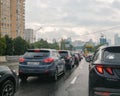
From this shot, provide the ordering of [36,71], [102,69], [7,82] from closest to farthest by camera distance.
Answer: [102,69] < [7,82] < [36,71]

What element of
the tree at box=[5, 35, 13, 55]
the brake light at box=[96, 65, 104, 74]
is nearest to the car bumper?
the brake light at box=[96, 65, 104, 74]

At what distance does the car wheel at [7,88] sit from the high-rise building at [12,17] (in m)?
95.7

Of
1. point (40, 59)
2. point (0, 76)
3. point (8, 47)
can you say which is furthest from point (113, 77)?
point (8, 47)

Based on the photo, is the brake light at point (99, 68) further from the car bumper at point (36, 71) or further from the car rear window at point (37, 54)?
the car rear window at point (37, 54)

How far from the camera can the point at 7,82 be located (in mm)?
7977

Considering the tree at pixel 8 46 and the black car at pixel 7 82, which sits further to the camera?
the tree at pixel 8 46

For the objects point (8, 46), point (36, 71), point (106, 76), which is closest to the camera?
point (106, 76)

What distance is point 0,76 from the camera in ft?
24.9

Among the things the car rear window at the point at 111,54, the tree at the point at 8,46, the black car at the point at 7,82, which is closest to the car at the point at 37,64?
the black car at the point at 7,82

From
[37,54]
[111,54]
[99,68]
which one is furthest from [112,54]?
[37,54]

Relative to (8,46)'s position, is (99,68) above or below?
above

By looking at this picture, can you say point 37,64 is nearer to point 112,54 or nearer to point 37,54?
point 37,54

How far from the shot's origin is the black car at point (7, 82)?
7723 millimetres

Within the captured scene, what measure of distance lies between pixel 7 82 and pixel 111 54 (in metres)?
2.97
